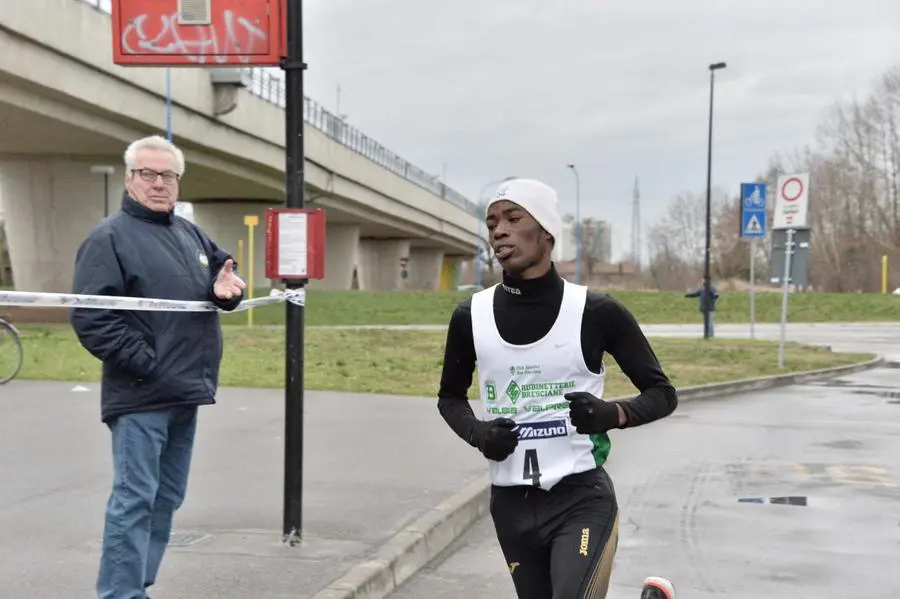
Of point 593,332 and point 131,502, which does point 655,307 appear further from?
point 593,332

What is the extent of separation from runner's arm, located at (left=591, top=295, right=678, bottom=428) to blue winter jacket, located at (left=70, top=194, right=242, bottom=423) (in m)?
1.90

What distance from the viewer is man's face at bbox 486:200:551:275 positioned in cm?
332

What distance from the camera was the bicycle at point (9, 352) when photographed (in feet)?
45.8

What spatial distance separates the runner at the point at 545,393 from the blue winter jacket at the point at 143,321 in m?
1.53

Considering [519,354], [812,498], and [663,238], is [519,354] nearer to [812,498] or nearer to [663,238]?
[812,498]

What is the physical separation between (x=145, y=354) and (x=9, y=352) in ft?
36.1

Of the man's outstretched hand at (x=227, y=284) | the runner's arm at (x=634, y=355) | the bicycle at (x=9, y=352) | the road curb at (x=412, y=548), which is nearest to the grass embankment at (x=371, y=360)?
the bicycle at (x=9, y=352)

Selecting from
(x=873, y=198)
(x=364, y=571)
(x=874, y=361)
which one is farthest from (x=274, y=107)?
(x=873, y=198)

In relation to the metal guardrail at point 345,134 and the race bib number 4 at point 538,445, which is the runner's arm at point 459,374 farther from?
the metal guardrail at point 345,134

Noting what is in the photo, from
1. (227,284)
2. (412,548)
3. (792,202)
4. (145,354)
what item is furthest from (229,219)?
(145,354)

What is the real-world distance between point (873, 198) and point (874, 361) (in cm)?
5939

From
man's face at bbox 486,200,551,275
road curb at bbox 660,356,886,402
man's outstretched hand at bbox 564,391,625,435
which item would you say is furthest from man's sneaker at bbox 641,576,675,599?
road curb at bbox 660,356,886,402

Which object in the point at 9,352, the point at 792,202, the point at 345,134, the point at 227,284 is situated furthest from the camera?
the point at 345,134

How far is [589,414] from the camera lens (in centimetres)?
319
